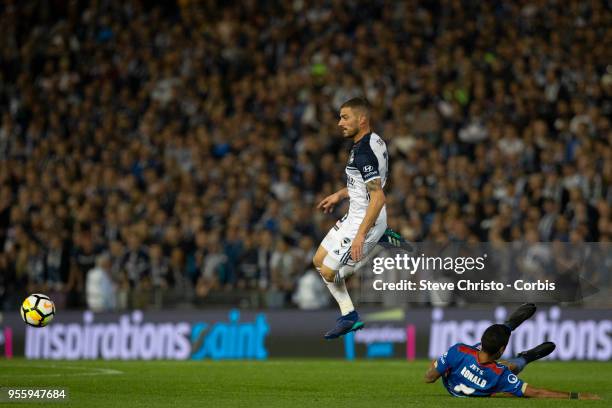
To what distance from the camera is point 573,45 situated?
72.4ft

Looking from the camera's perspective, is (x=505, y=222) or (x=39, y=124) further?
(x=39, y=124)

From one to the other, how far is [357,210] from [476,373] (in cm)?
204

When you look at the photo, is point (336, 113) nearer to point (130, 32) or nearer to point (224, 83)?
point (224, 83)

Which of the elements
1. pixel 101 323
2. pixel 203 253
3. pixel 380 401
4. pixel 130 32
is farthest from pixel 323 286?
pixel 130 32

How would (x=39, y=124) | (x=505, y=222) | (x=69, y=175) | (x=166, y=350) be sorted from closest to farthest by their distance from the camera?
(x=505, y=222) → (x=166, y=350) → (x=69, y=175) → (x=39, y=124)

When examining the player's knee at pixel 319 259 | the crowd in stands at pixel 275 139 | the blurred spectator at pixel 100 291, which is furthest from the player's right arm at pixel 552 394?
the blurred spectator at pixel 100 291

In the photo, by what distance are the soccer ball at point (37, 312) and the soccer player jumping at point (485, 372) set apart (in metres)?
4.98

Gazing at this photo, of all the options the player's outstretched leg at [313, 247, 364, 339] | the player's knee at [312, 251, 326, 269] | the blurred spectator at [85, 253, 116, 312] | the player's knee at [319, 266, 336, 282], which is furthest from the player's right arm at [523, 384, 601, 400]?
the blurred spectator at [85, 253, 116, 312]

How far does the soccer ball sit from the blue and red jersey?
5121mm

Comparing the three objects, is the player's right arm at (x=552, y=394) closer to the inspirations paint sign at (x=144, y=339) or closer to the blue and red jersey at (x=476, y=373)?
the blue and red jersey at (x=476, y=373)

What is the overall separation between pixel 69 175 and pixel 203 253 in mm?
4741

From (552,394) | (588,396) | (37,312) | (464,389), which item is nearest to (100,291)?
(37,312)

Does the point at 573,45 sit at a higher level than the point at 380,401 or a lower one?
higher

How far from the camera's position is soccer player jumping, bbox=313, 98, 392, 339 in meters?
11.9
